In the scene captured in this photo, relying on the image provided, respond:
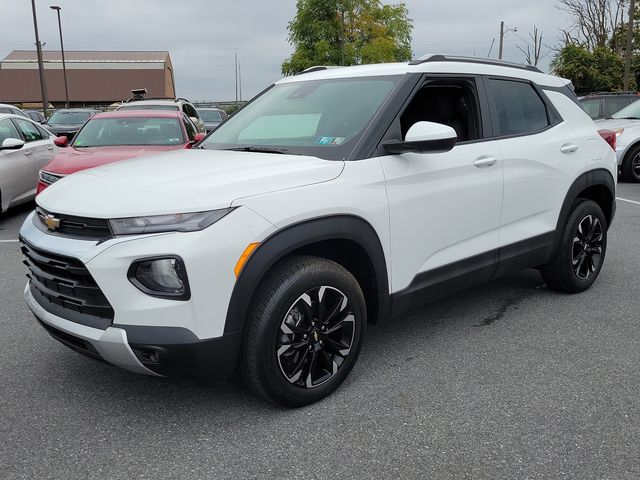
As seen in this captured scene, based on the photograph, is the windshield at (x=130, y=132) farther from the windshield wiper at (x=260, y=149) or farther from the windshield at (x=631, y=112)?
the windshield at (x=631, y=112)

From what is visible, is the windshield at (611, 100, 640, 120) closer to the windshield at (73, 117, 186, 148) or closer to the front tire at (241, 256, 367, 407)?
the windshield at (73, 117, 186, 148)

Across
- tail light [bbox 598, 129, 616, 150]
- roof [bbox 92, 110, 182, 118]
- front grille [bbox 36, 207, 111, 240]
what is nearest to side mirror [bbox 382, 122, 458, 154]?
front grille [bbox 36, 207, 111, 240]

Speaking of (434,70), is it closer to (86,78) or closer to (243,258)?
(243,258)

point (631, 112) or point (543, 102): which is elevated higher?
point (543, 102)

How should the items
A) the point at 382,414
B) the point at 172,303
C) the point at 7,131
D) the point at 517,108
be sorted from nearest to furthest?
1. the point at 172,303
2. the point at 382,414
3. the point at 517,108
4. the point at 7,131

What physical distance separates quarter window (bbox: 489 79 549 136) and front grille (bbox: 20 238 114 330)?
2669 millimetres

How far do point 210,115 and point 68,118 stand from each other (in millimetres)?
4657

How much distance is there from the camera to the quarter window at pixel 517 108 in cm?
401

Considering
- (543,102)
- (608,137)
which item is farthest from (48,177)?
(608,137)

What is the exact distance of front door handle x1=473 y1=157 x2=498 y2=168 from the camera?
3.67m

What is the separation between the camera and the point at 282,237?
274 cm

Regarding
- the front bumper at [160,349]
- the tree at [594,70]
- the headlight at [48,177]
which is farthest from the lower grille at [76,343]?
the tree at [594,70]

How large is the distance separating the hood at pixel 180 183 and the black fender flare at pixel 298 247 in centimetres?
21

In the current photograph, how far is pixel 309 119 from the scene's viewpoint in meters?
3.63
